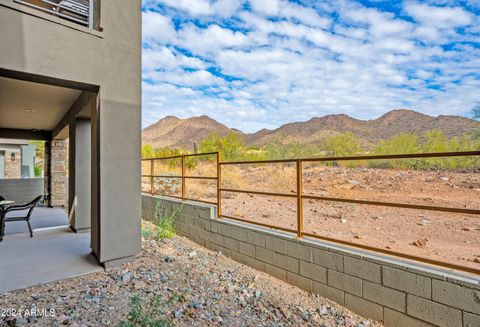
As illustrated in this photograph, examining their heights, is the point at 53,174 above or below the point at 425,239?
above

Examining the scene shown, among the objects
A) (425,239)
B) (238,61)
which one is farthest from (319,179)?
(238,61)

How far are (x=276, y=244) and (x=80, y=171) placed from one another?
11.8 feet

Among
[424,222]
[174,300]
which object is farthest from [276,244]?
[424,222]

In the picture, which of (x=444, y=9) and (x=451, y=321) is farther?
(x=444, y=9)

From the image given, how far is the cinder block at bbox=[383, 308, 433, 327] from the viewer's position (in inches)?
91.1

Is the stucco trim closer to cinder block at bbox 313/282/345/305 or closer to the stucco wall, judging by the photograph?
cinder block at bbox 313/282/345/305

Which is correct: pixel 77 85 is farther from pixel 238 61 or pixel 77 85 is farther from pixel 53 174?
pixel 238 61

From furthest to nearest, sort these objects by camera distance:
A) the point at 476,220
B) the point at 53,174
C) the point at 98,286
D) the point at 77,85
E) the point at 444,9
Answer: the point at 444,9
the point at 53,174
the point at 476,220
the point at 77,85
the point at 98,286

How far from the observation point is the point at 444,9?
11.2 meters

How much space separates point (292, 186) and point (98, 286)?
22.2ft

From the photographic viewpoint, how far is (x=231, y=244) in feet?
13.9

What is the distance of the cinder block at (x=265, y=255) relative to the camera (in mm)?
3588

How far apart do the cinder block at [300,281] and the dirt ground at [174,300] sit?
7 centimetres

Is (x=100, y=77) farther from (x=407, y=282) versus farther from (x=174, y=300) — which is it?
(x=407, y=282)
